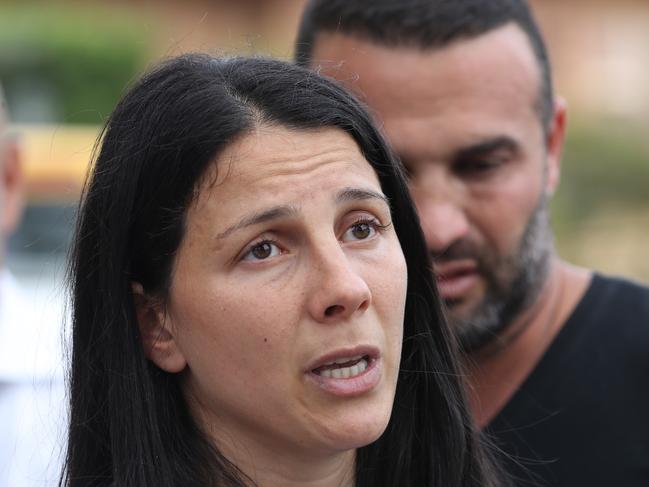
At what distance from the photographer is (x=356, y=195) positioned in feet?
7.18

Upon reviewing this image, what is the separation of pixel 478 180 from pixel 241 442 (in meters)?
1.30

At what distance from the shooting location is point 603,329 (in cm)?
326

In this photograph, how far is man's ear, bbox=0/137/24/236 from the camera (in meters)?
4.11

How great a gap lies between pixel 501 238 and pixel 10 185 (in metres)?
1.94

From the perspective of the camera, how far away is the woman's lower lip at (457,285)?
3.16 meters

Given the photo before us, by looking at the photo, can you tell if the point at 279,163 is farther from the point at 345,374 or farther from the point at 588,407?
the point at 588,407

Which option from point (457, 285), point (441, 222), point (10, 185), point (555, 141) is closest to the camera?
point (441, 222)

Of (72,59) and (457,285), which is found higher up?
(457,285)

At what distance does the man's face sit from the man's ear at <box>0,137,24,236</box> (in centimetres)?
149

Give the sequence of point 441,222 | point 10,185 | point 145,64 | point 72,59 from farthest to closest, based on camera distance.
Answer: point 72,59, point 145,64, point 10,185, point 441,222

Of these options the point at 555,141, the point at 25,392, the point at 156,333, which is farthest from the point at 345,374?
the point at 25,392

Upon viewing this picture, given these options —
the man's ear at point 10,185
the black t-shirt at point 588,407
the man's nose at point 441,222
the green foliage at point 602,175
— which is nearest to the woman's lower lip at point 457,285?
the man's nose at point 441,222

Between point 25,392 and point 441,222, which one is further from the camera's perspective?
point 25,392

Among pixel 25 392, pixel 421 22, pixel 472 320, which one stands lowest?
pixel 25 392
